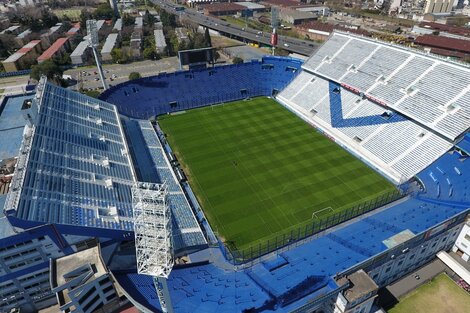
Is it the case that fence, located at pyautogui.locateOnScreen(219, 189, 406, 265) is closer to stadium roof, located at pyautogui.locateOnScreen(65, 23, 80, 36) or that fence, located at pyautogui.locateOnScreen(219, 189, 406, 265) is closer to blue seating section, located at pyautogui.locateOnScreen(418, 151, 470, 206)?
blue seating section, located at pyautogui.locateOnScreen(418, 151, 470, 206)

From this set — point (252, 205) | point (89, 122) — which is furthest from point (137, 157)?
point (252, 205)

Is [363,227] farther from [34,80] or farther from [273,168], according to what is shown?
[34,80]

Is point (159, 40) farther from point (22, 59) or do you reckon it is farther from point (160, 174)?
point (160, 174)

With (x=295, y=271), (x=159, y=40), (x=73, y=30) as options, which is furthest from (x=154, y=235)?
(x=73, y=30)

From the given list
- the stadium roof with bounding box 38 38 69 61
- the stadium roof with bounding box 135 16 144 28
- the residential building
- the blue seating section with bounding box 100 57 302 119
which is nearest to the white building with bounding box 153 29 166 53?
the stadium roof with bounding box 135 16 144 28

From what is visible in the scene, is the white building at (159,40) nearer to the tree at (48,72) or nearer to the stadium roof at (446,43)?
the tree at (48,72)

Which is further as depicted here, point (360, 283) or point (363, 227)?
point (363, 227)

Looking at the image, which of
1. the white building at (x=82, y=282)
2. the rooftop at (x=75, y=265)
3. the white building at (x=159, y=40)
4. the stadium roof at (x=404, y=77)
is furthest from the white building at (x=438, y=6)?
the white building at (x=82, y=282)
